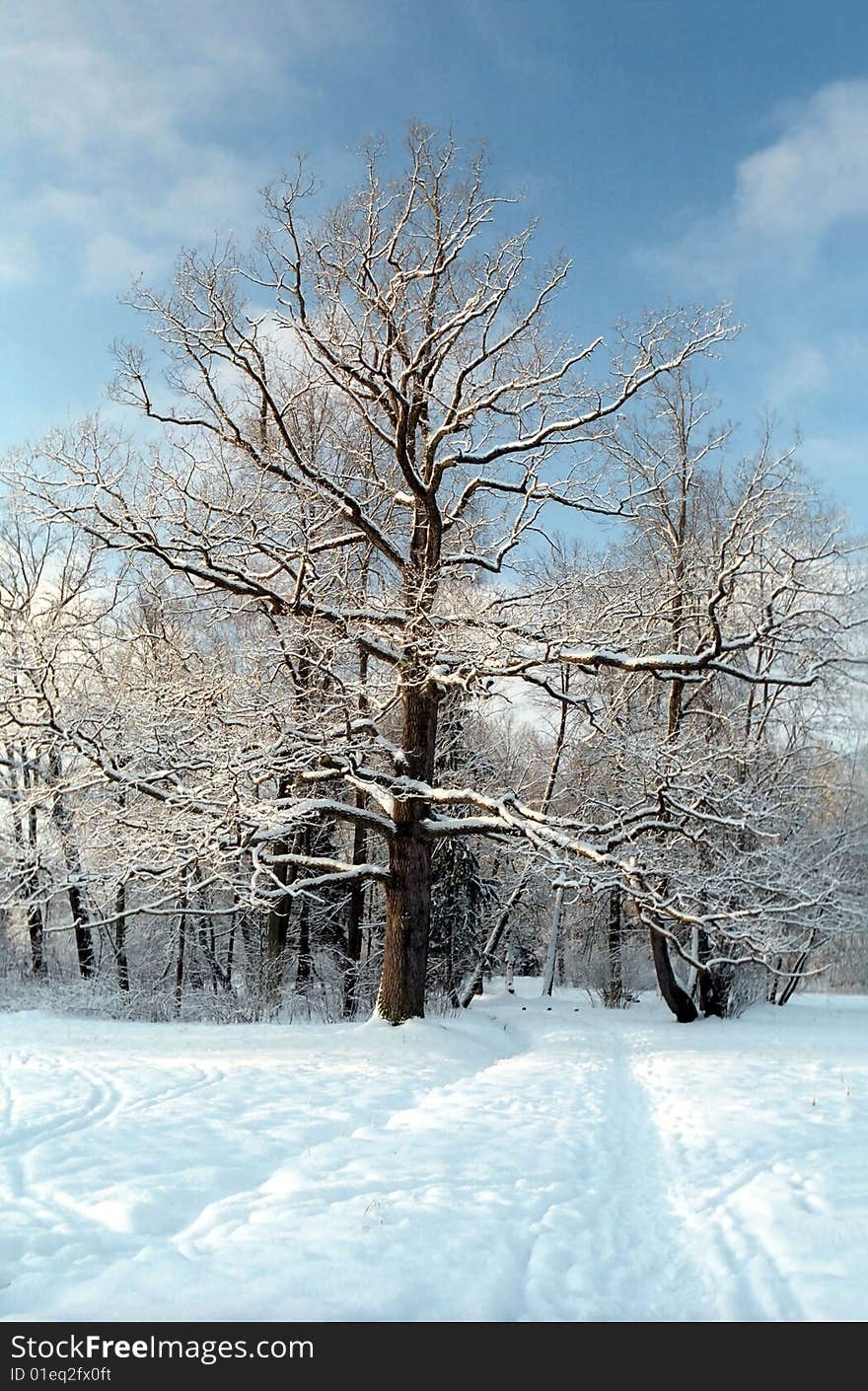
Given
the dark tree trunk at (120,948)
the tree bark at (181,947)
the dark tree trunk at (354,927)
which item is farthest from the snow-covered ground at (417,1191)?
the tree bark at (181,947)

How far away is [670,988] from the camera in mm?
19625

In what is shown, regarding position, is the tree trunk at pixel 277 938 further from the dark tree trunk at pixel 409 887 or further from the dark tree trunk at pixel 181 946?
the dark tree trunk at pixel 409 887

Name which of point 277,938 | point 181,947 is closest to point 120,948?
point 181,947

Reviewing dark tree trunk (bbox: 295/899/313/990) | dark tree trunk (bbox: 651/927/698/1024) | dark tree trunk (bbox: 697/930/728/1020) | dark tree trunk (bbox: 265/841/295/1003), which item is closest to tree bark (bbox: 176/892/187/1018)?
dark tree trunk (bbox: 265/841/295/1003)

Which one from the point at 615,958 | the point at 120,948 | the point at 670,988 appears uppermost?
the point at 120,948

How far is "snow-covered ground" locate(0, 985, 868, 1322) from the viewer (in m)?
3.82

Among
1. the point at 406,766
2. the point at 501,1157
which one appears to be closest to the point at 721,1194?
the point at 501,1157

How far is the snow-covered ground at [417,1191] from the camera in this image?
150 inches

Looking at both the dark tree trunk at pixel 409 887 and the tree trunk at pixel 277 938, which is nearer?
the dark tree trunk at pixel 409 887

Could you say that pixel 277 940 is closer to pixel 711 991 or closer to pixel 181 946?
pixel 181 946

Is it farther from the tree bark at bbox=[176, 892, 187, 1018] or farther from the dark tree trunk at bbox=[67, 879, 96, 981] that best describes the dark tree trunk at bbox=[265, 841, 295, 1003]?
the dark tree trunk at bbox=[67, 879, 96, 981]

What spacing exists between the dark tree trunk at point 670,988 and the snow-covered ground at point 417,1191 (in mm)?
9176

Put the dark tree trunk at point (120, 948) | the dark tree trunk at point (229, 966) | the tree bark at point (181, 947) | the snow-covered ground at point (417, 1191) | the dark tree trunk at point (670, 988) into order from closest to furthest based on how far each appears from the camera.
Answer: the snow-covered ground at point (417, 1191) → the dark tree trunk at point (670, 988) → the dark tree trunk at point (120, 948) → the tree bark at point (181, 947) → the dark tree trunk at point (229, 966)

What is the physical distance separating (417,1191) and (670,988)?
15987 millimetres
